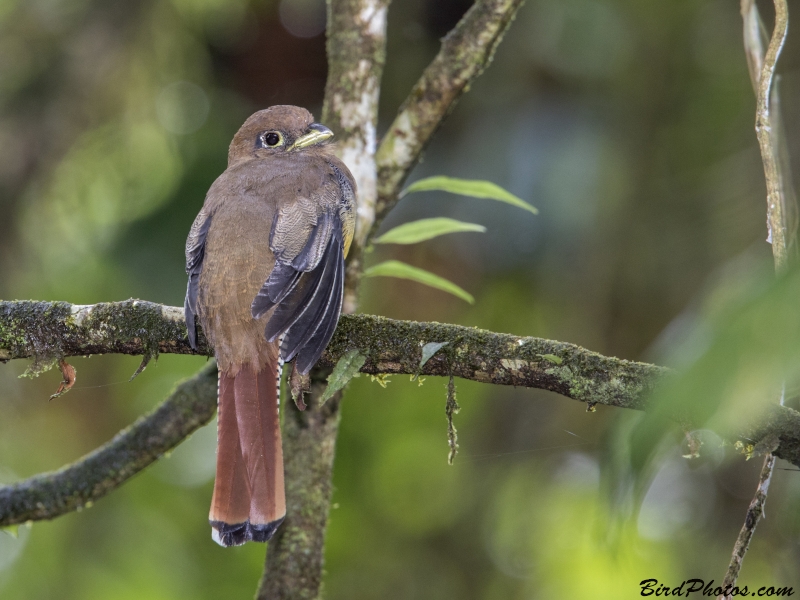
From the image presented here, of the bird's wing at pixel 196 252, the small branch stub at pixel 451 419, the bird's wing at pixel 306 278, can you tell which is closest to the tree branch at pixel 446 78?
the bird's wing at pixel 306 278

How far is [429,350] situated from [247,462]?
2.58ft

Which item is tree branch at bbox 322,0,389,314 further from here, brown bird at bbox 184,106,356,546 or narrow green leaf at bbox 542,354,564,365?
narrow green leaf at bbox 542,354,564,365

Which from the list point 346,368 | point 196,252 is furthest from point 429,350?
point 196,252

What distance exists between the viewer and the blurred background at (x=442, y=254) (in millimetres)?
5961

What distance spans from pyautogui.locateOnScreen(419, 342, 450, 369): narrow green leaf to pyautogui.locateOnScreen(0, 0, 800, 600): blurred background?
3.60 meters

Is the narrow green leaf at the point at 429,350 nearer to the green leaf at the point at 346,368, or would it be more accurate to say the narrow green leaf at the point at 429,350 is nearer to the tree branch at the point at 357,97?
the green leaf at the point at 346,368

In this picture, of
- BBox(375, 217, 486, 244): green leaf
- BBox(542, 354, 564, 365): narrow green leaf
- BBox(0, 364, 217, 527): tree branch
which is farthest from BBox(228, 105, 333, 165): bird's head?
BBox(542, 354, 564, 365): narrow green leaf

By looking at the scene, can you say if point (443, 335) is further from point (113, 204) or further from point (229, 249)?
point (113, 204)

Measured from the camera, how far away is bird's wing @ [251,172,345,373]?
2769 millimetres

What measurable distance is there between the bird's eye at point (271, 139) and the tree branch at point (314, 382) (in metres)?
1.16

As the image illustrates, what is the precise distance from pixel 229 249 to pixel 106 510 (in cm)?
391

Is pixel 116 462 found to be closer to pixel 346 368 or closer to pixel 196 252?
pixel 196 252

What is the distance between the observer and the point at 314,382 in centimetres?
341

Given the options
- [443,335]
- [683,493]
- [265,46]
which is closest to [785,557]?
[443,335]
